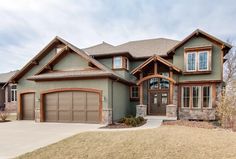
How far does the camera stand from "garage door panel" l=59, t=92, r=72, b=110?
47.5ft

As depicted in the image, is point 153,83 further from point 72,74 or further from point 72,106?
point 72,106

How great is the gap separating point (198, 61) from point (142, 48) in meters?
6.81

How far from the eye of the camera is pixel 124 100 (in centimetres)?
1700

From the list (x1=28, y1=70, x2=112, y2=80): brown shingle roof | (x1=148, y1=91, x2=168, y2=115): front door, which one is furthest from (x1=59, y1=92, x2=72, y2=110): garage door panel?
(x1=148, y1=91, x2=168, y2=115): front door

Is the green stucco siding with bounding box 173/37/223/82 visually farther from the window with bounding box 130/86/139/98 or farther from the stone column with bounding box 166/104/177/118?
the window with bounding box 130/86/139/98

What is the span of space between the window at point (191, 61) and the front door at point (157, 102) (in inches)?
134

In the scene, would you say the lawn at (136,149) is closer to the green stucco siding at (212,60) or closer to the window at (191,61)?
the green stucco siding at (212,60)

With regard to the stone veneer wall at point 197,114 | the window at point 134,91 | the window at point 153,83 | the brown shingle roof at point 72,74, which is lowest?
the stone veneer wall at point 197,114

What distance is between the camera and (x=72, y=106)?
1435 cm

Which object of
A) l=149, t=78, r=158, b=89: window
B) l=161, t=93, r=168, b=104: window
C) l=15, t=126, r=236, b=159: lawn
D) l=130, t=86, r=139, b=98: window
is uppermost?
l=149, t=78, r=158, b=89: window

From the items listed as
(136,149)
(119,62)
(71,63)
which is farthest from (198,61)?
(136,149)

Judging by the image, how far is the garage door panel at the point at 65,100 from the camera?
14473mm

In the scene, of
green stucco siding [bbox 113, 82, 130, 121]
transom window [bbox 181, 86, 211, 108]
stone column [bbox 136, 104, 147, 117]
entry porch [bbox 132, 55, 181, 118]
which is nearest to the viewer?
green stucco siding [bbox 113, 82, 130, 121]

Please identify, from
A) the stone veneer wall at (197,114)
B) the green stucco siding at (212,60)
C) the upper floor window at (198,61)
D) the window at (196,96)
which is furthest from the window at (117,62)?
the window at (196,96)
